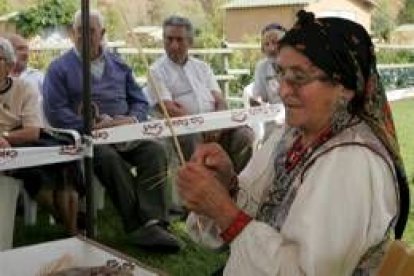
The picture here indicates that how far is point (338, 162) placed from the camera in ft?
4.87

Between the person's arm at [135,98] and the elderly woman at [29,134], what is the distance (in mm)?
773

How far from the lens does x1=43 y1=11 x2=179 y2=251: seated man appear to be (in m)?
4.03

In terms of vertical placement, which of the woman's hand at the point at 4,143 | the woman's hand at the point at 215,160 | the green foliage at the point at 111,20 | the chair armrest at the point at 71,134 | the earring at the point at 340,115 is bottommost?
the woman's hand at the point at 4,143

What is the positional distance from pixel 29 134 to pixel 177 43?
5.09ft

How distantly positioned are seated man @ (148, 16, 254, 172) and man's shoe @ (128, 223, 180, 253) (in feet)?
2.79

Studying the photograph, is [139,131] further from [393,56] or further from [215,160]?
[393,56]

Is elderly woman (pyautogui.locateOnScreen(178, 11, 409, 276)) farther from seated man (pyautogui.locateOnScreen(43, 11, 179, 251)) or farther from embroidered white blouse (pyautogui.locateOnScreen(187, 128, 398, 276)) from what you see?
seated man (pyautogui.locateOnScreen(43, 11, 179, 251))

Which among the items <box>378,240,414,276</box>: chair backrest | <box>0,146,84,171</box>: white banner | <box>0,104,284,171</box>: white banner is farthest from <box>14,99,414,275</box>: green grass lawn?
<box>378,240,414,276</box>: chair backrest

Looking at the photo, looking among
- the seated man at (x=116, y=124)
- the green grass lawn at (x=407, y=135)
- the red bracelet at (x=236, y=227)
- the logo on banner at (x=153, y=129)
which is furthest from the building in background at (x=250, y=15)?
the red bracelet at (x=236, y=227)

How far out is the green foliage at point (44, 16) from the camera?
611 inches

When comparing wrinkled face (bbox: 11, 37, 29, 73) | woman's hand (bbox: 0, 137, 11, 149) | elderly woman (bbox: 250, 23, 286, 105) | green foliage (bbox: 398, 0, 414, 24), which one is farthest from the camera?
green foliage (bbox: 398, 0, 414, 24)

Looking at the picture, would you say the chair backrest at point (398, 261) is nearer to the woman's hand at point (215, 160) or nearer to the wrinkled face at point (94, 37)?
the woman's hand at point (215, 160)

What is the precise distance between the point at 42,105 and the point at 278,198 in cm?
288

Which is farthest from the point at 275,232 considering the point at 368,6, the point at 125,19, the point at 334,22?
the point at 368,6
